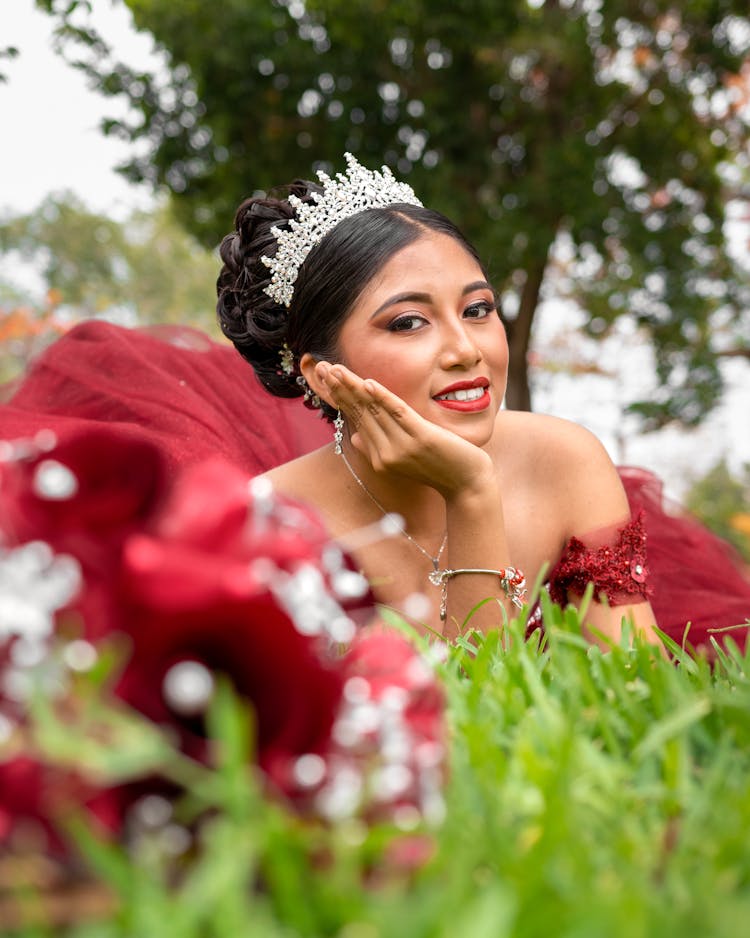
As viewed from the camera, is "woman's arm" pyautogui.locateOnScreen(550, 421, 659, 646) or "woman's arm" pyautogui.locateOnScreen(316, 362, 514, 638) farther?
"woman's arm" pyautogui.locateOnScreen(550, 421, 659, 646)

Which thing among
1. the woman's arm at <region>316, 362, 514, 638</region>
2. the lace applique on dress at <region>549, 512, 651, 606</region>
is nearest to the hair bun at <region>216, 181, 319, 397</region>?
the woman's arm at <region>316, 362, 514, 638</region>

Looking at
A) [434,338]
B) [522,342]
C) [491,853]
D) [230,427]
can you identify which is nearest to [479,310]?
[434,338]

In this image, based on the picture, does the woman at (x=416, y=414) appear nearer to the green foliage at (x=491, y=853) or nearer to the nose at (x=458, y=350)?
the nose at (x=458, y=350)

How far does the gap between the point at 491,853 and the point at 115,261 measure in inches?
1392

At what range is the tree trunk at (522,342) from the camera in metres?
8.32

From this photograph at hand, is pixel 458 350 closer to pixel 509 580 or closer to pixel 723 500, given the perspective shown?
pixel 509 580

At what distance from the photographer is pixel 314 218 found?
291 cm

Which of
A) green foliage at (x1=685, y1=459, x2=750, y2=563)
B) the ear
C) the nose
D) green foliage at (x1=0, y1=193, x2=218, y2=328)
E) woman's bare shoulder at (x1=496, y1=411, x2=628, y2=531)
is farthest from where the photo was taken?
green foliage at (x1=0, y1=193, x2=218, y2=328)

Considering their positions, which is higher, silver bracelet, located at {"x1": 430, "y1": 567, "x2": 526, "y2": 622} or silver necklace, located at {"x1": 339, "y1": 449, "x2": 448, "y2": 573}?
silver necklace, located at {"x1": 339, "y1": 449, "x2": 448, "y2": 573}

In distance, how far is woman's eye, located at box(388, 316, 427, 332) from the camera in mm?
2578

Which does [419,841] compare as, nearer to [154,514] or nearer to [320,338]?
[154,514]

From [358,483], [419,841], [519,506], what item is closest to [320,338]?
[358,483]

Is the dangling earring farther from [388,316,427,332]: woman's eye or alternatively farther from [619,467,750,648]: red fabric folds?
[619,467,750,648]: red fabric folds

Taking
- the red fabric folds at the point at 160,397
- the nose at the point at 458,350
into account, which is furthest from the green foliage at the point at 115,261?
the nose at the point at 458,350
